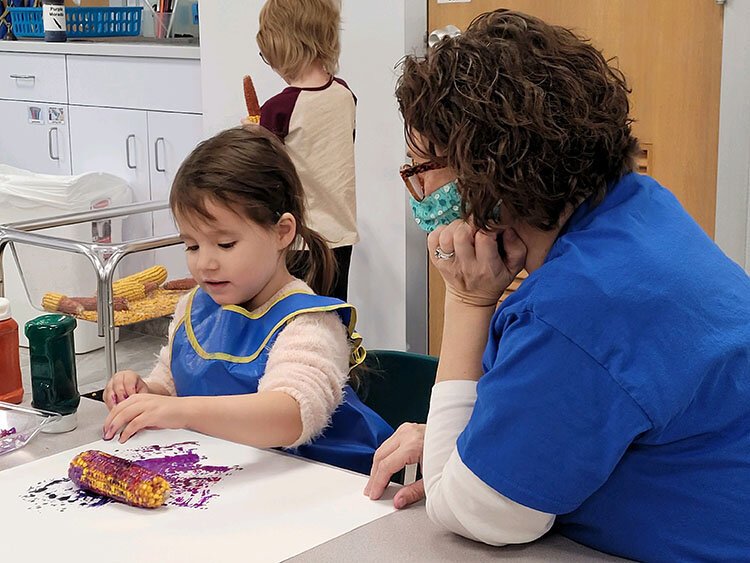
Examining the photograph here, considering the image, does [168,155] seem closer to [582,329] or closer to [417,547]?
[417,547]

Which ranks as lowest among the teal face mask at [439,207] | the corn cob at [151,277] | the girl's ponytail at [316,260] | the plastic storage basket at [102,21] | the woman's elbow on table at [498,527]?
the corn cob at [151,277]

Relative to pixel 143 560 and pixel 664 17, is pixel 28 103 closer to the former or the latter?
pixel 664 17

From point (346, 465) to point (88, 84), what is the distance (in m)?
2.92

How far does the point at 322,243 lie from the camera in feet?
5.67

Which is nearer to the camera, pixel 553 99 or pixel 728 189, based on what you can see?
pixel 553 99

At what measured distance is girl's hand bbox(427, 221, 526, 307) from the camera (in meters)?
1.10

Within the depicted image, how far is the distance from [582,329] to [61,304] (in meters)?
2.59

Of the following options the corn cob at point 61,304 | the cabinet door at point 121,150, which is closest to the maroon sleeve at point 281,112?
the corn cob at point 61,304

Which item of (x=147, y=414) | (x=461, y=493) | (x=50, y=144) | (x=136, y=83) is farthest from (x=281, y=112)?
(x=461, y=493)

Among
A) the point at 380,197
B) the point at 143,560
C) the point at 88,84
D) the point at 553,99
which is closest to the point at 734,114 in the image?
the point at 380,197

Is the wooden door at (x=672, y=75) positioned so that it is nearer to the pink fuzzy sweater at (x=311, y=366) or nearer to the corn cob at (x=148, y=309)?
the pink fuzzy sweater at (x=311, y=366)

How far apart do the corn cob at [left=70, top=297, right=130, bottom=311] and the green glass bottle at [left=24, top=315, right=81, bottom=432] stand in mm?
1872

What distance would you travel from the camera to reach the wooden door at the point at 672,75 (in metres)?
2.36

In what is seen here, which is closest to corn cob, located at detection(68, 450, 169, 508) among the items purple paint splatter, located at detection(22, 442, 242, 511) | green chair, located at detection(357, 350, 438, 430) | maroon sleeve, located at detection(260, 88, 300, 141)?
purple paint splatter, located at detection(22, 442, 242, 511)
